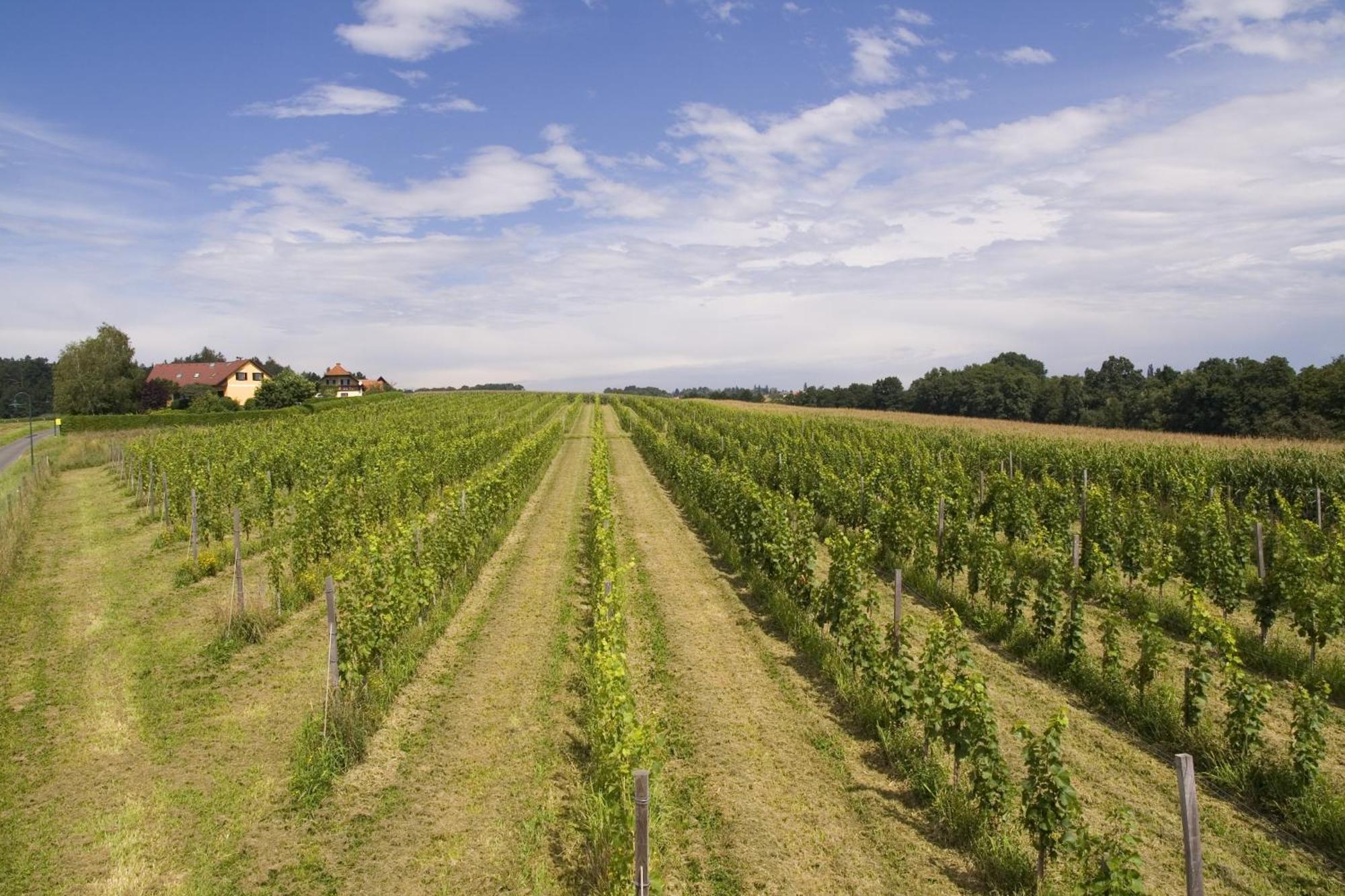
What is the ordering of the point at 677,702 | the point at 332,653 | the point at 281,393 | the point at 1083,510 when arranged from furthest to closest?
1. the point at 281,393
2. the point at 1083,510
3. the point at 677,702
4. the point at 332,653

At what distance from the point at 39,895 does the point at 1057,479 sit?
90.9 ft

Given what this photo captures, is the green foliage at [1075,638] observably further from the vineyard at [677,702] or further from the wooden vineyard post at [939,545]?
the wooden vineyard post at [939,545]

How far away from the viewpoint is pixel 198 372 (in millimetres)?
91312

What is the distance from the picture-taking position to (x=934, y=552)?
18016 millimetres

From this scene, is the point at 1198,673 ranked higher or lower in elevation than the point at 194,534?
lower

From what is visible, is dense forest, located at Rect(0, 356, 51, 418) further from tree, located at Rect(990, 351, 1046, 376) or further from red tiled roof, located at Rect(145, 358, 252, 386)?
tree, located at Rect(990, 351, 1046, 376)

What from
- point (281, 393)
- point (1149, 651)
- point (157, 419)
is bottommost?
point (1149, 651)

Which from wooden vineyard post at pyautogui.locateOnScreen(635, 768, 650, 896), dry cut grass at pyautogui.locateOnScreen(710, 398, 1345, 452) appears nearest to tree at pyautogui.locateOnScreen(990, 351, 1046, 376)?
dry cut grass at pyautogui.locateOnScreen(710, 398, 1345, 452)

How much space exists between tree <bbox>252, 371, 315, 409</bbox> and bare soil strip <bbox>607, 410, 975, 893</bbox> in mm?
66214

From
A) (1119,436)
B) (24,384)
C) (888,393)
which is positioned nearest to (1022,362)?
(888,393)

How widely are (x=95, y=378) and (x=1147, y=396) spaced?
3764 inches

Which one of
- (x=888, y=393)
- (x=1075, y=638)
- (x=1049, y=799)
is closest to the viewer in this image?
(x=1049, y=799)

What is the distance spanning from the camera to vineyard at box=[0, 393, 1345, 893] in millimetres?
6504

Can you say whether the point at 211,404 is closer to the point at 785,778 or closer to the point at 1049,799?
the point at 785,778
